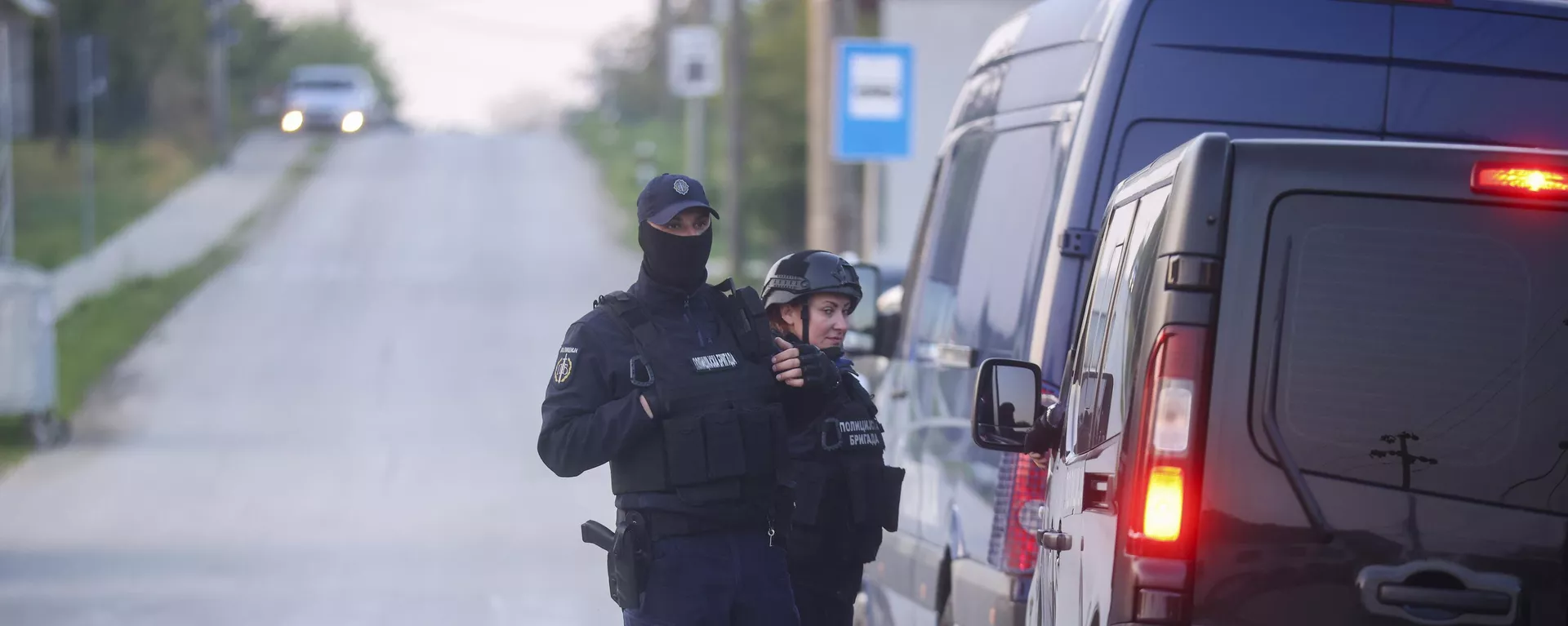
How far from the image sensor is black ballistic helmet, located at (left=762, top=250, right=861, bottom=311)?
607 centimetres

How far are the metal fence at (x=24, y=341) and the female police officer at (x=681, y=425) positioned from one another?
12.1 metres

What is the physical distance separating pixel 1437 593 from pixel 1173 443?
0.47 metres

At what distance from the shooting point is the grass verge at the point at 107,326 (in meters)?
18.3

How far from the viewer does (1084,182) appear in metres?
5.62

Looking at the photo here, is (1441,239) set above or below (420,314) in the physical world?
above

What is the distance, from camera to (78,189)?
140 feet

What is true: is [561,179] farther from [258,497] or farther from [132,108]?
[258,497]

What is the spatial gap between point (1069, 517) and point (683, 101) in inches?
2306

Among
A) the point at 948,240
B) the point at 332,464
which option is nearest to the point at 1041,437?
the point at 948,240

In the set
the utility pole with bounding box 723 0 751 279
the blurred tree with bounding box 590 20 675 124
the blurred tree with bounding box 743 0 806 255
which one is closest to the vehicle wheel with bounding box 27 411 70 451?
the utility pole with bounding box 723 0 751 279

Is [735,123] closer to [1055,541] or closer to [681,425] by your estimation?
[681,425]

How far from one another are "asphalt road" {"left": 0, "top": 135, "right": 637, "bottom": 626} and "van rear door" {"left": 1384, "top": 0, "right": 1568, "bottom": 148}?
5183 millimetres

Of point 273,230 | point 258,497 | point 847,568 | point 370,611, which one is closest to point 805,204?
point 273,230

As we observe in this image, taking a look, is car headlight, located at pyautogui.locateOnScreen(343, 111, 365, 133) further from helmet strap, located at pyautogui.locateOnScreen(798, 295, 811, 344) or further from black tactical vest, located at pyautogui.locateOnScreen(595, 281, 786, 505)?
black tactical vest, located at pyautogui.locateOnScreen(595, 281, 786, 505)
